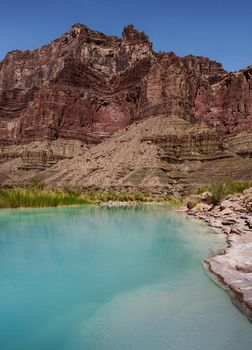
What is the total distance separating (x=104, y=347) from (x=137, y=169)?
3118 inches

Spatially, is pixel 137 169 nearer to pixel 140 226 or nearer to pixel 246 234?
pixel 140 226

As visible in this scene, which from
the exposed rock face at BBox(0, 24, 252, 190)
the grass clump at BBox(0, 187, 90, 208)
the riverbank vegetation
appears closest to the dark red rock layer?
the exposed rock face at BBox(0, 24, 252, 190)

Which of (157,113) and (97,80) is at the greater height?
(97,80)

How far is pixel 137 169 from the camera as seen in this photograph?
284 ft

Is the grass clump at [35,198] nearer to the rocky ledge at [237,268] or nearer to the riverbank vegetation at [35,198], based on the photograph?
the riverbank vegetation at [35,198]

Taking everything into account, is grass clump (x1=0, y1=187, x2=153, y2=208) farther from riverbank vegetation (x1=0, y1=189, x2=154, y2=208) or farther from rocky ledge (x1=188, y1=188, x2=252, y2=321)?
rocky ledge (x1=188, y1=188, x2=252, y2=321)

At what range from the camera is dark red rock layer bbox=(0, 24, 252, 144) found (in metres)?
125

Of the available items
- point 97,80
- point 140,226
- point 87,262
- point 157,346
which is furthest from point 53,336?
point 97,80

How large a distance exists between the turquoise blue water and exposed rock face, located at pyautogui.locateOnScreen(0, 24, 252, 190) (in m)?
59.6

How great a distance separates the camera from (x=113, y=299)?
10.4 m

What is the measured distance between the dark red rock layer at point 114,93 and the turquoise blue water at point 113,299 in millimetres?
97378

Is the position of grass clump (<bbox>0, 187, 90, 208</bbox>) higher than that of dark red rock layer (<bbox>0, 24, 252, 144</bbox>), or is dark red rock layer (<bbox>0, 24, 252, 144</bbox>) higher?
dark red rock layer (<bbox>0, 24, 252, 144</bbox>)

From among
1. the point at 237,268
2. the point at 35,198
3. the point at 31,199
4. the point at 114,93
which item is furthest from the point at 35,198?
the point at 114,93

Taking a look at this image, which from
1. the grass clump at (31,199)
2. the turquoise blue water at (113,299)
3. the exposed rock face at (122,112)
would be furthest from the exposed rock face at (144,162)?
the turquoise blue water at (113,299)
